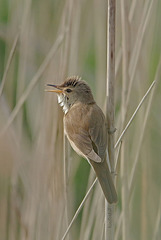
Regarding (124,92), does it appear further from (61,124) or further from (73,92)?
(61,124)

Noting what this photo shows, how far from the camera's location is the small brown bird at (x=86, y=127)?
192 cm

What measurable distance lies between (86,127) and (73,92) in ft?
0.65

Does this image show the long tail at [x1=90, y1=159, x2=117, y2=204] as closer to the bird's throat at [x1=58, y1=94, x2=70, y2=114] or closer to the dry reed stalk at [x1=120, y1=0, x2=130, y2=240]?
the dry reed stalk at [x1=120, y1=0, x2=130, y2=240]

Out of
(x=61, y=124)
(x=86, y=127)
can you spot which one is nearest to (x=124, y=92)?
(x=86, y=127)

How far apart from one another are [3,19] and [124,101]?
1.77 meters

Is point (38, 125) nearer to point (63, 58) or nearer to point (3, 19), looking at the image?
point (63, 58)

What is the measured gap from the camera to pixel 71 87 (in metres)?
2.19

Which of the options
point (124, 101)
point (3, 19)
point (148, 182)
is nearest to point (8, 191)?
point (148, 182)

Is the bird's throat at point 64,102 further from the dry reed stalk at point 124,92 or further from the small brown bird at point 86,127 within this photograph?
the dry reed stalk at point 124,92

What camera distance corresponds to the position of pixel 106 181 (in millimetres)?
1914

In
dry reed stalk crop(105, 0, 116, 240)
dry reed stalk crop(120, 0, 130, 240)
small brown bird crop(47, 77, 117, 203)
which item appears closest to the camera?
dry reed stalk crop(105, 0, 116, 240)

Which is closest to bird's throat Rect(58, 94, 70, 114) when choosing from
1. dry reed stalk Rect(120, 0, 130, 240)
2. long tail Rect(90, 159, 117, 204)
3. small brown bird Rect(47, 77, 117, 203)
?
small brown bird Rect(47, 77, 117, 203)

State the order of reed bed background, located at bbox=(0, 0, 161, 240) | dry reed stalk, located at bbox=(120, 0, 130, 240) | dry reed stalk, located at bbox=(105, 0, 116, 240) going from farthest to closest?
reed bed background, located at bbox=(0, 0, 161, 240) < dry reed stalk, located at bbox=(120, 0, 130, 240) < dry reed stalk, located at bbox=(105, 0, 116, 240)

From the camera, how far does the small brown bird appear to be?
192 centimetres
